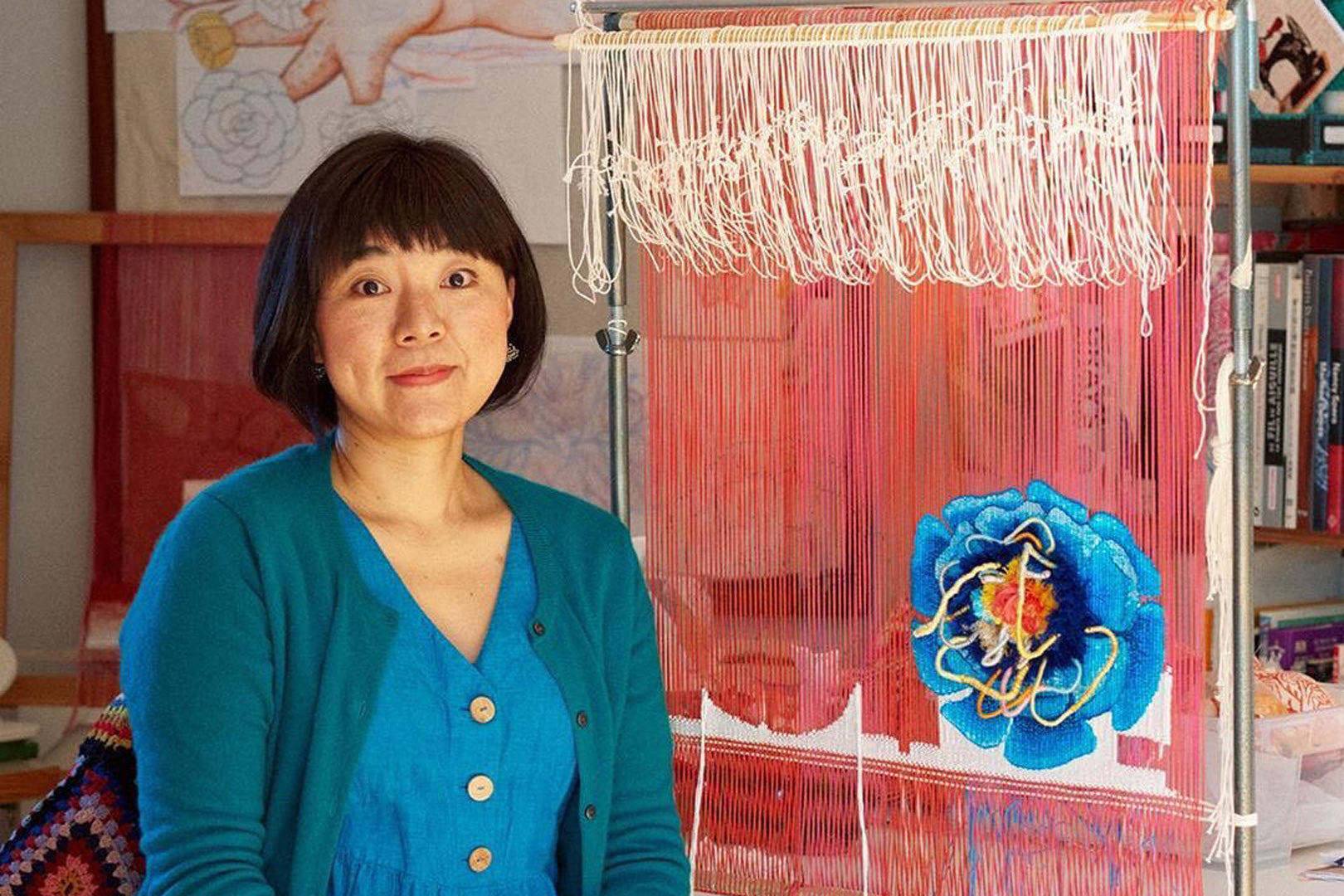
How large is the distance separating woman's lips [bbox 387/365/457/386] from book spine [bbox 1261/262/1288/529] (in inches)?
49.0

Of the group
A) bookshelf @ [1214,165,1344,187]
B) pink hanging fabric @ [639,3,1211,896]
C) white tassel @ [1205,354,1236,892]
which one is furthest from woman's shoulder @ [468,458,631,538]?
bookshelf @ [1214,165,1344,187]

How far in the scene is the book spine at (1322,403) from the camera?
2.18 metres

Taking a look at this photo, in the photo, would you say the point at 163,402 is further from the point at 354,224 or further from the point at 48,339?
the point at 354,224

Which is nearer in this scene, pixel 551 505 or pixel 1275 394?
pixel 551 505

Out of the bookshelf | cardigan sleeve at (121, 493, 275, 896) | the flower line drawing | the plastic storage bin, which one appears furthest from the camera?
the flower line drawing

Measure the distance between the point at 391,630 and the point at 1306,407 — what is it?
1.33 metres

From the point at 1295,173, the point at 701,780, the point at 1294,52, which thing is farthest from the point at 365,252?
the point at 1294,52

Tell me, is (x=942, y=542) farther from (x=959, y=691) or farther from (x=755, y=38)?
(x=755, y=38)

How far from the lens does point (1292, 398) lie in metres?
2.23

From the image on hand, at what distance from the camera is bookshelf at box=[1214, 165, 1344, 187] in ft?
7.00

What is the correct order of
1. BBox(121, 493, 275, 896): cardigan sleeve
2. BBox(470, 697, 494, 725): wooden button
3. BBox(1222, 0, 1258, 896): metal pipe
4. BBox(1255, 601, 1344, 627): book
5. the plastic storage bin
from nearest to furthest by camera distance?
BBox(121, 493, 275, 896): cardigan sleeve, BBox(470, 697, 494, 725): wooden button, BBox(1222, 0, 1258, 896): metal pipe, the plastic storage bin, BBox(1255, 601, 1344, 627): book

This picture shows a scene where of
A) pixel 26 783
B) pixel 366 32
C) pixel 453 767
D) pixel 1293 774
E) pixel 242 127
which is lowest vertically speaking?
pixel 26 783

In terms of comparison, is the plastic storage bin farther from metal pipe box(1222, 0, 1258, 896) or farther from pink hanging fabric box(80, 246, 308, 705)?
pink hanging fabric box(80, 246, 308, 705)

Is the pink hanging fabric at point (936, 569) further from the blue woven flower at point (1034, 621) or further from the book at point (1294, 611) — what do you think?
the book at point (1294, 611)
